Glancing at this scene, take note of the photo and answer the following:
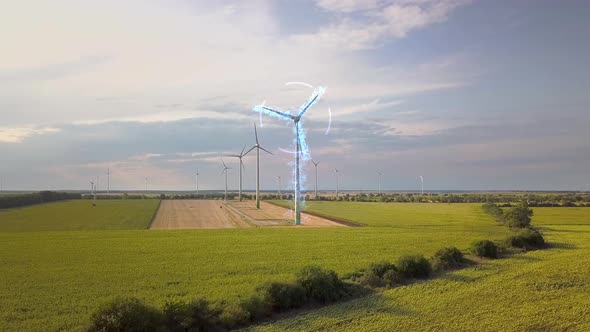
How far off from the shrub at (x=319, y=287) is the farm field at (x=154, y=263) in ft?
8.87

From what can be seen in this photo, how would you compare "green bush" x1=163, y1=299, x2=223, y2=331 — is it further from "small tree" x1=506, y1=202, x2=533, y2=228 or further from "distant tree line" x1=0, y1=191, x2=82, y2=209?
"distant tree line" x1=0, y1=191, x2=82, y2=209

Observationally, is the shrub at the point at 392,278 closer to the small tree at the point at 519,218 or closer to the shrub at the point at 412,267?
the shrub at the point at 412,267

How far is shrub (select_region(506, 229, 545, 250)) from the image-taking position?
→ 40.2m

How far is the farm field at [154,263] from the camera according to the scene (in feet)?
70.1

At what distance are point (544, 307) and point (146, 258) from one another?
85.9 ft

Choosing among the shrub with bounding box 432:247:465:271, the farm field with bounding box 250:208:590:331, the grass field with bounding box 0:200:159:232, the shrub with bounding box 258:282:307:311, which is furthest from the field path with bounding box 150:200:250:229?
the shrub with bounding box 258:282:307:311

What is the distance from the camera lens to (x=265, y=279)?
2661 cm

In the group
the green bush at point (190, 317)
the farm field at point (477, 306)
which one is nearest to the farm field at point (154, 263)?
the green bush at point (190, 317)

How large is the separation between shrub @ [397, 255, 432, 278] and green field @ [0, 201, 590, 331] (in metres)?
1.58

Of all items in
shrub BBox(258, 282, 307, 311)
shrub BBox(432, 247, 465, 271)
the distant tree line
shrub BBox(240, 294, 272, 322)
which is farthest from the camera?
the distant tree line

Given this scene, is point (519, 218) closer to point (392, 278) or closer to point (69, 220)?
point (392, 278)

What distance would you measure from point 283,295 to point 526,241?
27777mm

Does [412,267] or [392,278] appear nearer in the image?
[392,278]

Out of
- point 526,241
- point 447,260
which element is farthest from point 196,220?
point 447,260
